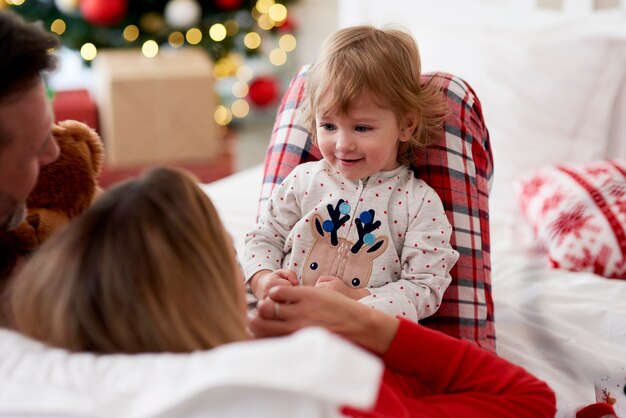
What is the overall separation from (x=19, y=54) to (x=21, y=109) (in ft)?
0.21

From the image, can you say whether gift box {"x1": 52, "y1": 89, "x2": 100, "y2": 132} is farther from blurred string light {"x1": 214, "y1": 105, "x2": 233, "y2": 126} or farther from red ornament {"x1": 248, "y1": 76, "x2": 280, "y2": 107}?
red ornament {"x1": 248, "y1": 76, "x2": 280, "y2": 107}

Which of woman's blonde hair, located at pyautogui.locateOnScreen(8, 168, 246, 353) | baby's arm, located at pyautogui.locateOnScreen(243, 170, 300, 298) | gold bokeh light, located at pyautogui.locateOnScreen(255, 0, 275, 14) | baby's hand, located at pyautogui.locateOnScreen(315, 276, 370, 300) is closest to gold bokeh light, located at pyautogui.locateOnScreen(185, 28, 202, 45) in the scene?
gold bokeh light, located at pyautogui.locateOnScreen(255, 0, 275, 14)

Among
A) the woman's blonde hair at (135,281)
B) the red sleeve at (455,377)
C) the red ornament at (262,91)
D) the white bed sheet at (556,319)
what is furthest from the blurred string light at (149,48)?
the woman's blonde hair at (135,281)

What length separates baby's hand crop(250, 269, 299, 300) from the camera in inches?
55.1

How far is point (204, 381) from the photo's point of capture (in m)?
0.69

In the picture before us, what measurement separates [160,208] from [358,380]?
0.30 m

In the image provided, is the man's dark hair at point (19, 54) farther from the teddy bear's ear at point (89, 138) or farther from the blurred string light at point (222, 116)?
the blurred string light at point (222, 116)

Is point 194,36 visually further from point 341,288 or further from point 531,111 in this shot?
point 341,288

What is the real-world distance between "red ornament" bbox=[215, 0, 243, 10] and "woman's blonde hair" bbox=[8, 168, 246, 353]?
130 inches

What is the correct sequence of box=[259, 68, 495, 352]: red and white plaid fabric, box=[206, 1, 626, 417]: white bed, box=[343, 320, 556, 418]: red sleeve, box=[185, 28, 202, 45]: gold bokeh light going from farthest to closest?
box=[185, 28, 202, 45]: gold bokeh light
box=[206, 1, 626, 417]: white bed
box=[259, 68, 495, 352]: red and white plaid fabric
box=[343, 320, 556, 418]: red sleeve

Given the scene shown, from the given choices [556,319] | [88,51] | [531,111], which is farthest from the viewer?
[88,51]

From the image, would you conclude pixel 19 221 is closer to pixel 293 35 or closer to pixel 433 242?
pixel 433 242

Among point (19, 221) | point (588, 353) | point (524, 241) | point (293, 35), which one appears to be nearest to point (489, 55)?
point (524, 241)

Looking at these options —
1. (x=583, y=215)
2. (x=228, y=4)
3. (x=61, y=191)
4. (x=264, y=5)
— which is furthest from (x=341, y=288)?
(x=264, y=5)
